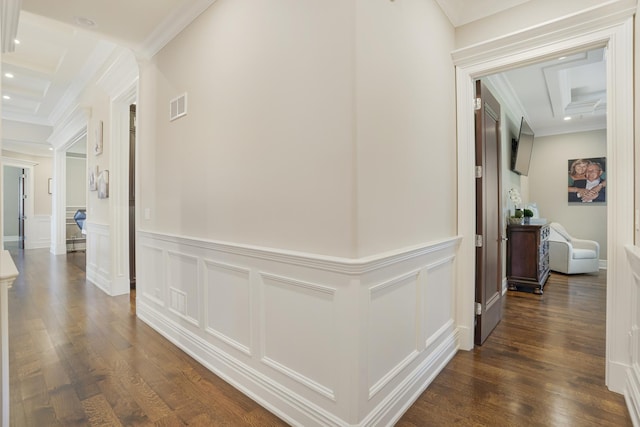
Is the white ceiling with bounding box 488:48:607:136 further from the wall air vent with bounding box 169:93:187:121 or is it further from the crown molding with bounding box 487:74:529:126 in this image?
the wall air vent with bounding box 169:93:187:121

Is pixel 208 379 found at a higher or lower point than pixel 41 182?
lower

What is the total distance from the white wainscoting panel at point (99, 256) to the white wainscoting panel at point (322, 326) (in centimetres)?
→ 248

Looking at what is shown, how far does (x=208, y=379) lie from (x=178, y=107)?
2.20 metres

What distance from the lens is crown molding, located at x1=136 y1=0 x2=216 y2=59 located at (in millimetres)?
2459

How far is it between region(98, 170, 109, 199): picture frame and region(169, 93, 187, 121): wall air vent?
2.18 meters

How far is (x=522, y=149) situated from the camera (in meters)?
5.42

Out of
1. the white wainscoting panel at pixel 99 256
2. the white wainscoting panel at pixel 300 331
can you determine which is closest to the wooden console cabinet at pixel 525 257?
the white wainscoting panel at pixel 300 331

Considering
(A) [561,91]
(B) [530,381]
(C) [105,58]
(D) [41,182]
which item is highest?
(C) [105,58]

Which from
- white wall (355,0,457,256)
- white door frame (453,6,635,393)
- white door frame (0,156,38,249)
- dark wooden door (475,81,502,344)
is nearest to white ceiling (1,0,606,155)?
white door frame (453,6,635,393)

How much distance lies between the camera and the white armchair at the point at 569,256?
5.25 metres

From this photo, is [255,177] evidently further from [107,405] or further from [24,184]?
[24,184]

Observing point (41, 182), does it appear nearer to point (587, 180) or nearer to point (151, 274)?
point (151, 274)

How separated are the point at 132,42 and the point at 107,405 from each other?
10.2ft

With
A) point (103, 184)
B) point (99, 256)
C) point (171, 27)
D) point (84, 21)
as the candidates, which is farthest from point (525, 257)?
point (99, 256)
